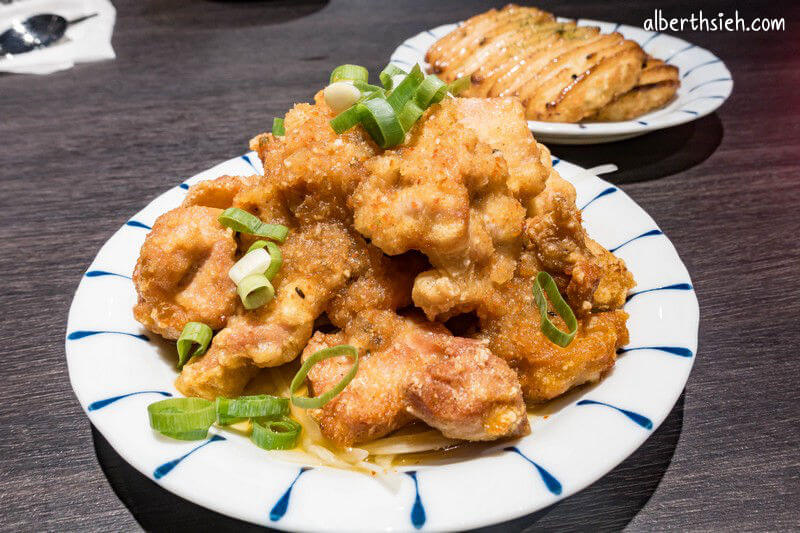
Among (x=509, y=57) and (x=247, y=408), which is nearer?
(x=247, y=408)

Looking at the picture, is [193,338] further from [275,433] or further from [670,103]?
[670,103]

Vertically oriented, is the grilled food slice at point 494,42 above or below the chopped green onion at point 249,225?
below

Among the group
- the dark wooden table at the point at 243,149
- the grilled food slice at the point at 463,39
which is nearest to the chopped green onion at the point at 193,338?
the dark wooden table at the point at 243,149

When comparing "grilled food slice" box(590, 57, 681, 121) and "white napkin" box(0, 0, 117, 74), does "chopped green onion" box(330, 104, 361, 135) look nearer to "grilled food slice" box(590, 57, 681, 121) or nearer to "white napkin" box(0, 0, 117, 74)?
"grilled food slice" box(590, 57, 681, 121)

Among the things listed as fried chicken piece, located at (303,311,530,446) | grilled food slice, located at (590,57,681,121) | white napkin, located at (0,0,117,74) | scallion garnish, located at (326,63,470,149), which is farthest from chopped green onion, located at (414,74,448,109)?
white napkin, located at (0,0,117,74)

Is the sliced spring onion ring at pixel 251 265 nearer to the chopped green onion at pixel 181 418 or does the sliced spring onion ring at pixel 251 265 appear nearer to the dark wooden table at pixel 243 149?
the chopped green onion at pixel 181 418

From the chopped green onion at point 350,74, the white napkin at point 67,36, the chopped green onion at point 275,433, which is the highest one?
the chopped green onion at point 350,74

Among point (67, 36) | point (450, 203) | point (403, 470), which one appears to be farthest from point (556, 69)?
point (67, 36)
